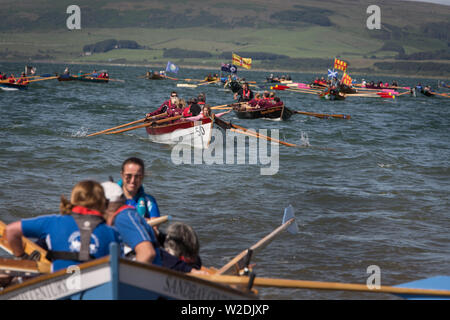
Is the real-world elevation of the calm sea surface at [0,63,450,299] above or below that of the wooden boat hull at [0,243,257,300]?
below

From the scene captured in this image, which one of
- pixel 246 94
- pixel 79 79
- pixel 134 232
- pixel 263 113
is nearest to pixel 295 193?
pixel 134 232

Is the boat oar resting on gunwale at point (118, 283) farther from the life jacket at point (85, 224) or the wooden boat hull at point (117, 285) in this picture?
the life jacket at point (85, 224)

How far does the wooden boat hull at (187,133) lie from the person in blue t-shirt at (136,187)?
11.1 metres

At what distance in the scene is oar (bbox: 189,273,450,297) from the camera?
194 inches

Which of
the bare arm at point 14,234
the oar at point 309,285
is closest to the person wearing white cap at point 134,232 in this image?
the oar at point 309,285

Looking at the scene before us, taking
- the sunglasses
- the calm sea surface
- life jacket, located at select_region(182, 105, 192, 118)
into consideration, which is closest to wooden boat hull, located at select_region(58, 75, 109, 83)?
the calm sea surface

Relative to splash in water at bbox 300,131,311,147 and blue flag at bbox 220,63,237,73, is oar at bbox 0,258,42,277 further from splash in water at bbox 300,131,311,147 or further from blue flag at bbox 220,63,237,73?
blue flag at bbox 220,63,237,73

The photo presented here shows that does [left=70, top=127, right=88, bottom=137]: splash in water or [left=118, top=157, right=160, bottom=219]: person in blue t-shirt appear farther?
[left=70, top=127, right=88, bottom=137]: splash in water

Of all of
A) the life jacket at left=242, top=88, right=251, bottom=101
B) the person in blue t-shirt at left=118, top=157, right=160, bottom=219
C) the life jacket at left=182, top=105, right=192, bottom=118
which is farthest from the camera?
the life jacket at left=242, top=88, right=251, bottom=101

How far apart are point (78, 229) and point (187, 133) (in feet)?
46.6

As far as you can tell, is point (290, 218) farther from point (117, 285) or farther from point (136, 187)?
point (117, 285)

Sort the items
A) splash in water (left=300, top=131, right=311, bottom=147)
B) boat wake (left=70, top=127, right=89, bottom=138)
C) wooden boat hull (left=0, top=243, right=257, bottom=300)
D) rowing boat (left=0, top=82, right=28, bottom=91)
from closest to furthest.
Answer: wooden boat hull (left=0, top=243, right=257, bottom=300) → boat wake (left=70, top=127, right=89, bottom=138) → splash in water (left=300, top=131, right=311, bottom=147) → rowing boat (left=0, top=82, right=28, bottom=91)

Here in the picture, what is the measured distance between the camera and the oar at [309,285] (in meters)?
4.93

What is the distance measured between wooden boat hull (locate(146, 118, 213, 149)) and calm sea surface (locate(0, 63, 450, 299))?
0.52m
